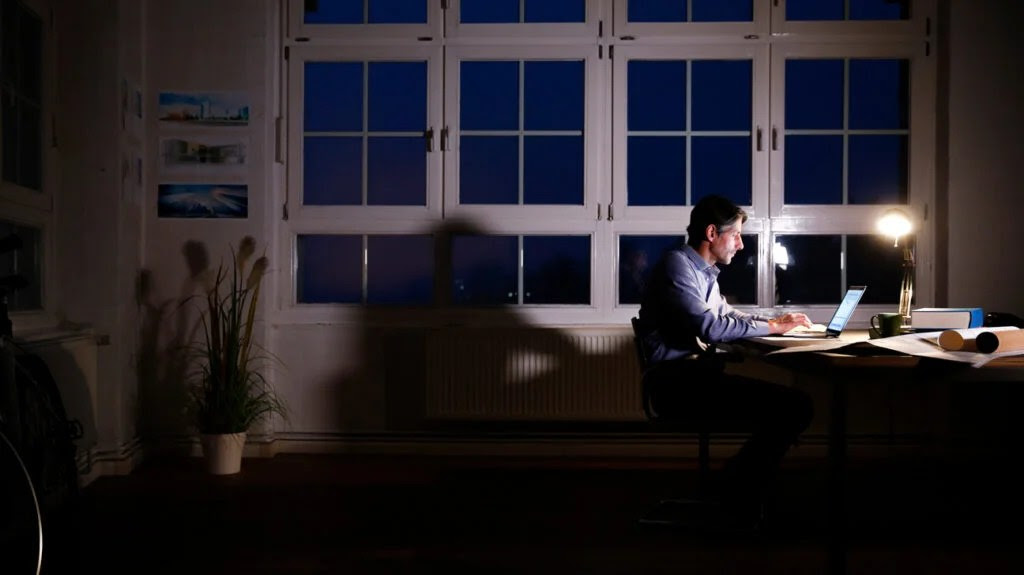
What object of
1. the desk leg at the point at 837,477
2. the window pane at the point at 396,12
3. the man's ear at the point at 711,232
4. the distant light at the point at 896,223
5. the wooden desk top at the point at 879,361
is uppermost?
the window pane at the point at 396,12

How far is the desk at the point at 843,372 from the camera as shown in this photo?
2.27 metres

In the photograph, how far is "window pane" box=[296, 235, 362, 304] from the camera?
193 inches

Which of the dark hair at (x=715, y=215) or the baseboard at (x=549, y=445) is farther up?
the dark hair at (x=715, y=215)

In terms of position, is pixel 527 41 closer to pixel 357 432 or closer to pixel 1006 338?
pixel 357 432

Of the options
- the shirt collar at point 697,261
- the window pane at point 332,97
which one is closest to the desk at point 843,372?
the shirt collar at point 697,261

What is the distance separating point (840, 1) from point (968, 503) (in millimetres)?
2671

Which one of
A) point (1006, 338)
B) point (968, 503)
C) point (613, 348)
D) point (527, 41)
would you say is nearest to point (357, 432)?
point (613, 348)

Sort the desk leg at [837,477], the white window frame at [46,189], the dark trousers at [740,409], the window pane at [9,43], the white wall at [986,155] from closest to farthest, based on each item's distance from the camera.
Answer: the desk leg at [837,477] → the dark trousers at [740,409] → the window pane at [9,43] → the white window frame at [46,189] → the white wall at [986,155]

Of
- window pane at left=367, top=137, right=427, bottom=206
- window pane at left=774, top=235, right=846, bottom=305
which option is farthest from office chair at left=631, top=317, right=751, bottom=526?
window pane at left=367, top=137, right=427, bottom=206

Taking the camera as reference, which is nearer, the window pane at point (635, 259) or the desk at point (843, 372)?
the desk at point (843, 372)

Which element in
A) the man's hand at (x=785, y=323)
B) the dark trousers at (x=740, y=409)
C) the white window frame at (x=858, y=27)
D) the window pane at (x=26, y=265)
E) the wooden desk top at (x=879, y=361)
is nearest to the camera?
the wooden desk top at (x=879, y=361)

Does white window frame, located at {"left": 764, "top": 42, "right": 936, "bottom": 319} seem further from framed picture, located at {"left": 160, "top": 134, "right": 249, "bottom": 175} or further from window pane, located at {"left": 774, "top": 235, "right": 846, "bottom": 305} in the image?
framed picture, located at {"left": 160, "top": 134, "right": 249, "bottom": 175}

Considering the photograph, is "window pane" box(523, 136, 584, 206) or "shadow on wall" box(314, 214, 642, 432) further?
"window pane" box(523, 136, 584, 206)

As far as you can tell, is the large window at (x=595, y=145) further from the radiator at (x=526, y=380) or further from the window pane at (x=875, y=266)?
the radiator at (x=526, y=380)
